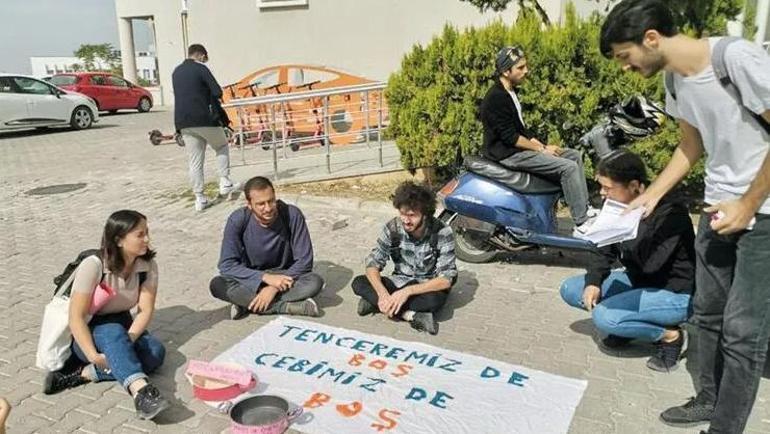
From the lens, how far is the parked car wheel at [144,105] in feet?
79.3

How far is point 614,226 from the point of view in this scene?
9.73 feet

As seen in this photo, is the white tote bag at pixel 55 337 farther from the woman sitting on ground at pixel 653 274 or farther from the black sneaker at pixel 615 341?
the black sneaker at pixel 615 341

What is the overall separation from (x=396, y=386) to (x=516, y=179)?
2.21 m

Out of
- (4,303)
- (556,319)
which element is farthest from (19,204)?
(556,319)

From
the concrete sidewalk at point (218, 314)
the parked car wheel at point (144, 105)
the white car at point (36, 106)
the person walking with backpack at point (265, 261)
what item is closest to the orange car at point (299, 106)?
the concrete sidewalk at point (218, 314)

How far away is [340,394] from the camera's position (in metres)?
3.22

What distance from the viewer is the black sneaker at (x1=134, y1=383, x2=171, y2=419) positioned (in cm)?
296

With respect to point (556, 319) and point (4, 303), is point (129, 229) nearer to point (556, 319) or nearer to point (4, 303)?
point (4, 303)

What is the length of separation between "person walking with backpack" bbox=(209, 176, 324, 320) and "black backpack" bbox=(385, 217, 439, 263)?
1.83 ft

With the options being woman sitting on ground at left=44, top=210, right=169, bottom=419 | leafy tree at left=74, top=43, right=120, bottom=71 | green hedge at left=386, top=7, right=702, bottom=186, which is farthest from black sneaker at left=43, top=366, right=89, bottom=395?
leafy tree at left=74, top=43, right=120, bottom=71

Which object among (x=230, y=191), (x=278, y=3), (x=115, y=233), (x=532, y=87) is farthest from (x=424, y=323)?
(x=278, y=3)

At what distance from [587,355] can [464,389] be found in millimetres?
865

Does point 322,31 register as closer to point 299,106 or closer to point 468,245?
point 299,106

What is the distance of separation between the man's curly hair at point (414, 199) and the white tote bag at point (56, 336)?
1.93 m
